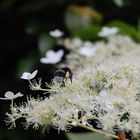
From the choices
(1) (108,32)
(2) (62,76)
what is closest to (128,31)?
(1) (108,32)

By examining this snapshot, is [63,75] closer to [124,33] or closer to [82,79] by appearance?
[82,79]

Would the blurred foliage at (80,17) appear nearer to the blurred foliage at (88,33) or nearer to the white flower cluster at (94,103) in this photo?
the blurred foliage at (88,33)

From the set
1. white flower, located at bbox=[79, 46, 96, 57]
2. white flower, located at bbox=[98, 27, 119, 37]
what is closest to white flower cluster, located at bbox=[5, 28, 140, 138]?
white flower, located at bbox=[79, 46, 96, 57]

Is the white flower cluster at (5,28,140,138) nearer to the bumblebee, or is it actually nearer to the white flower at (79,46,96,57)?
the bumblebee

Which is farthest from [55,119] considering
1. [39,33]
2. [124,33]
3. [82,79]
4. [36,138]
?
[39,33]

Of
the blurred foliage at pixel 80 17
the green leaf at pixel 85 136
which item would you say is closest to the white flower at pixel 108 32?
the blurred foliage at pixel 80 17

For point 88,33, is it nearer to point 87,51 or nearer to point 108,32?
point 108,32
